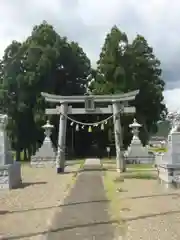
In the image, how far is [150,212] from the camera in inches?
342

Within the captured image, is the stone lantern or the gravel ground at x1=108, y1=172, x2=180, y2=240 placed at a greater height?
the stone lantern

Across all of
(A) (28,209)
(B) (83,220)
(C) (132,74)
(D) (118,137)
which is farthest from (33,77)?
(B) (83,220)

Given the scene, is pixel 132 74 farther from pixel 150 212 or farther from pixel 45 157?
pixel 150 212

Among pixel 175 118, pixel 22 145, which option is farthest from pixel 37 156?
pixel 175 118

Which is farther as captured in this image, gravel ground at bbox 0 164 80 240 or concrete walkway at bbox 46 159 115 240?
gravel ground at bbox 0 164 80 240

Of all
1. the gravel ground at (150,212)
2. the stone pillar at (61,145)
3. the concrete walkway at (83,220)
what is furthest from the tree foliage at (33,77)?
the concrete walkway at (83,220)

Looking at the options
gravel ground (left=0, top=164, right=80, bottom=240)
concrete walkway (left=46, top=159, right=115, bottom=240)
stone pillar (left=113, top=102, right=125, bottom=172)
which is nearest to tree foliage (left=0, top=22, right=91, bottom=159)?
stone pillar (left=113, top=102, right=125, bottom=172)

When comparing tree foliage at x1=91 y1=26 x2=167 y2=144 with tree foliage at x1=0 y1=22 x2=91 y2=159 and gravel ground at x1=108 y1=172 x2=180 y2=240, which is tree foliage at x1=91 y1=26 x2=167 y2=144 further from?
gravel ground at x1=108 y1=172 x2=180 y2=240

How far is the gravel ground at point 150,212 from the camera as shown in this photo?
6.74 meters

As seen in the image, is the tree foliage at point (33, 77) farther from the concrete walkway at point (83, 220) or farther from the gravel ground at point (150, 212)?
the concrete walkway at point (83, 220)

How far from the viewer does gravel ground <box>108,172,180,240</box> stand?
6.74 metres

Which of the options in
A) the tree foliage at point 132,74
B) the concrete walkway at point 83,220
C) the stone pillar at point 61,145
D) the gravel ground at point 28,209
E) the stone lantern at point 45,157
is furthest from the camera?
the tree foliage at point 132,74

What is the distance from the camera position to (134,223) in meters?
7.59

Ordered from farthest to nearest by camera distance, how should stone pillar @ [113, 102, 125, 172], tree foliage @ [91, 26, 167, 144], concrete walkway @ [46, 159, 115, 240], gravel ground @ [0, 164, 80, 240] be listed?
tree foliage @ [91, 26, 167, 144], stone pillar @ [113, 102, 125, 172], gravel ground @ [0, 164, 80, 240], concrete walkway @ [46, 159, 115, 240]
